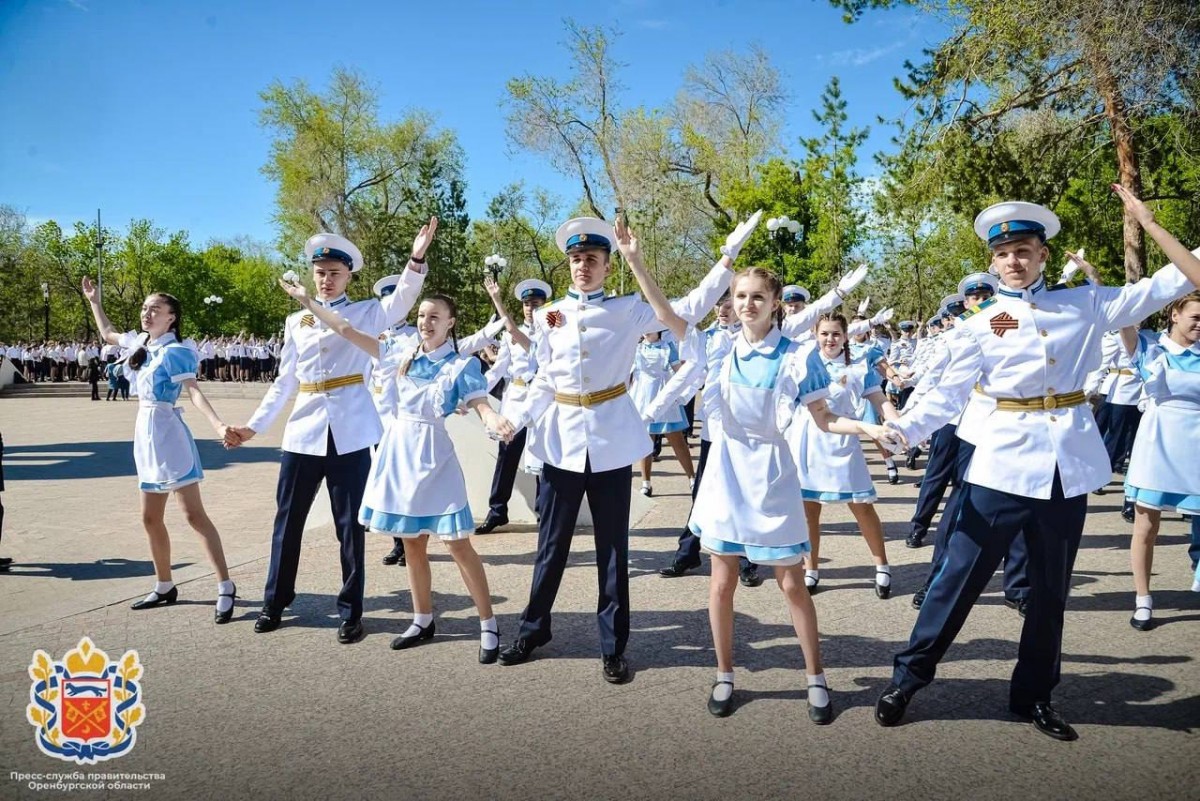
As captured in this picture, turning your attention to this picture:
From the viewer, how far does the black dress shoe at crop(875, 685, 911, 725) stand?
375 cm

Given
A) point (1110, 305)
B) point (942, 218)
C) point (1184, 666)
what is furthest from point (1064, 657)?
point (942, 218)

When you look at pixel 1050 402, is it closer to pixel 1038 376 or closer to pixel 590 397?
pixel 1038 376

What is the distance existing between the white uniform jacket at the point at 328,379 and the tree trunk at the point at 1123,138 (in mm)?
14595

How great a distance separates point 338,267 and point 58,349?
42432mm

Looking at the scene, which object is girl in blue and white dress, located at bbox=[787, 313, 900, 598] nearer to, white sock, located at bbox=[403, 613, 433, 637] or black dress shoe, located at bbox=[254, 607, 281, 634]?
white sock, located at bbox=[403, 613, 433, 637]

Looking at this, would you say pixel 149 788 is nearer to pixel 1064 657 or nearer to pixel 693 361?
pixel 693 361

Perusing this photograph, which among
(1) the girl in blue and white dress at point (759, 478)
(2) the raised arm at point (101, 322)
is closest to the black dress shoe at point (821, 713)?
(1) the girl in blue and white dress at point (759, 478)

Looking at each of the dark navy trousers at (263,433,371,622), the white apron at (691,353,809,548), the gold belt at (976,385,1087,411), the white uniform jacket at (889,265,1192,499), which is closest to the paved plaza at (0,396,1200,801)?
the dark navy trousers at (263,433,371,622)

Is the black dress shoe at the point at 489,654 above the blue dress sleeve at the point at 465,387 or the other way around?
the other way around

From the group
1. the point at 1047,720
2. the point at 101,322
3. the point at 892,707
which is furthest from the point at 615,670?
the point at 101,322

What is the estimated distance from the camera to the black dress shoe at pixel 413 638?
192 inches

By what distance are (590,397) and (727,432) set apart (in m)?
0.93

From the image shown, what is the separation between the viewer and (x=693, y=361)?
5.09 metres

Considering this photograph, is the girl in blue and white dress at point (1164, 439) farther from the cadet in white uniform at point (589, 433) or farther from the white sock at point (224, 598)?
the white sock at point (224, 598)
